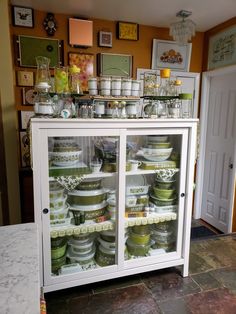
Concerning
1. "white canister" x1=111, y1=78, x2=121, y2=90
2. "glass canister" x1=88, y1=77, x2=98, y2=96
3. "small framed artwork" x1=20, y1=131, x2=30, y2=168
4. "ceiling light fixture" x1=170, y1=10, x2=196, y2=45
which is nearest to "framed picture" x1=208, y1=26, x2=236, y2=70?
"ceiling light fixture" x1=170, y1=10, x2=196, y2=45

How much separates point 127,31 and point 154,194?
5.95ft

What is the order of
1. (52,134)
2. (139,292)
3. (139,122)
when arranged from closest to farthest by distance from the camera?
(52,134) < (139,122) < (139,292)

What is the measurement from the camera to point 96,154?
189 centimetres

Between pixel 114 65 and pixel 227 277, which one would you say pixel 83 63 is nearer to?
pixel 114 65

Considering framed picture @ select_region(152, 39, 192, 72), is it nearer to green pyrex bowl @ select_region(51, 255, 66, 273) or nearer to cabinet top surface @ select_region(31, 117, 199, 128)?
cabinet top surface @ select_region(31, 117, 199, 128)

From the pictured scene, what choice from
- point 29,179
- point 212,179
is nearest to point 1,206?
point 29,179

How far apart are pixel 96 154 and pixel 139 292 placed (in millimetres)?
1119

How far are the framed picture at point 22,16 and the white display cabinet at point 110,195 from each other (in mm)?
1421

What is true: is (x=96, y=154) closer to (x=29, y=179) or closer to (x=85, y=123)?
(x=85, y=123)

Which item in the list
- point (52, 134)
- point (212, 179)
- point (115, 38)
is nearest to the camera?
point (52, 134)

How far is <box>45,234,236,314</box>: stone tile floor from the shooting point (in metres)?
1.75

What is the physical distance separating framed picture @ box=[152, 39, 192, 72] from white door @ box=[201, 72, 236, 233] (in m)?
0.44

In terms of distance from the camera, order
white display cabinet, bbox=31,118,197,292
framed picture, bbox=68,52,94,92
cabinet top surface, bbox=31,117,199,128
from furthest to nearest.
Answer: framed picture, bbox=68,52,94,92 < white display cabinet, bbox=31,118,197,292 < cabinet top surface, bbox=31,117,199,128

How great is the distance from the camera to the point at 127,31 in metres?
2.72
